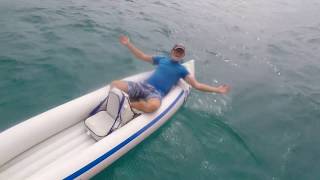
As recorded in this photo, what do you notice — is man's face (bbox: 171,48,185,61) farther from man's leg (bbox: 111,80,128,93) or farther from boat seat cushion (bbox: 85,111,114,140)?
boat seat cushion (bbox: 85,111,114,140)

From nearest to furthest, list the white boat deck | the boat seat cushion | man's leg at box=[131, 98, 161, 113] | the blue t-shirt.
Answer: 1. the white boat deck
2. the boat seat cushion
3. man's leg at box=[131, 98, 161, 113]
4. the blue t-shirt

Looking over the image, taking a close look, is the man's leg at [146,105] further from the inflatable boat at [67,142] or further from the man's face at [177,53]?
the man's face at [177,53]

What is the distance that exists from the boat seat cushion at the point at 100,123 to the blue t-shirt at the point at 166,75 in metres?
1.42

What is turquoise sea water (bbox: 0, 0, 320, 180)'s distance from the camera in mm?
6055

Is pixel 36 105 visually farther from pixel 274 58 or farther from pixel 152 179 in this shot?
pixel 274 58

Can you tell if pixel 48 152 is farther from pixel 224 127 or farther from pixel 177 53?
pixel 224 127

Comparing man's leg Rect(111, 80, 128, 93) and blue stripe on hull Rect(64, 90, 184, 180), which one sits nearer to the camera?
blue stripe on hull Rect(64, 90, 184, 180)

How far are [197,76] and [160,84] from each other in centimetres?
261

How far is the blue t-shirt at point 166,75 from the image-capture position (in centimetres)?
673

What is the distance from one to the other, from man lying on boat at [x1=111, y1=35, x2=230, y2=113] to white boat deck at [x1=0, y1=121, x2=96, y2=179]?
117cm

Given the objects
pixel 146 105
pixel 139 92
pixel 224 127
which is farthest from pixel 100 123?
pixel 224 127

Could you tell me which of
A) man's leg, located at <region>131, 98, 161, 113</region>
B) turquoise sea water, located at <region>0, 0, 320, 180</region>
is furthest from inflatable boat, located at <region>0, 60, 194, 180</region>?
turquoise sea water, located at <region>0, 0, 320, 180</region>

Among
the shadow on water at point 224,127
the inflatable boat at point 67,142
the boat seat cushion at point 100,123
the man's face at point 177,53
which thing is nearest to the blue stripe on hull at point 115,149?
the inflatable boat at point 67,142

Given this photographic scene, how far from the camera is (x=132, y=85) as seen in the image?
633 cm
